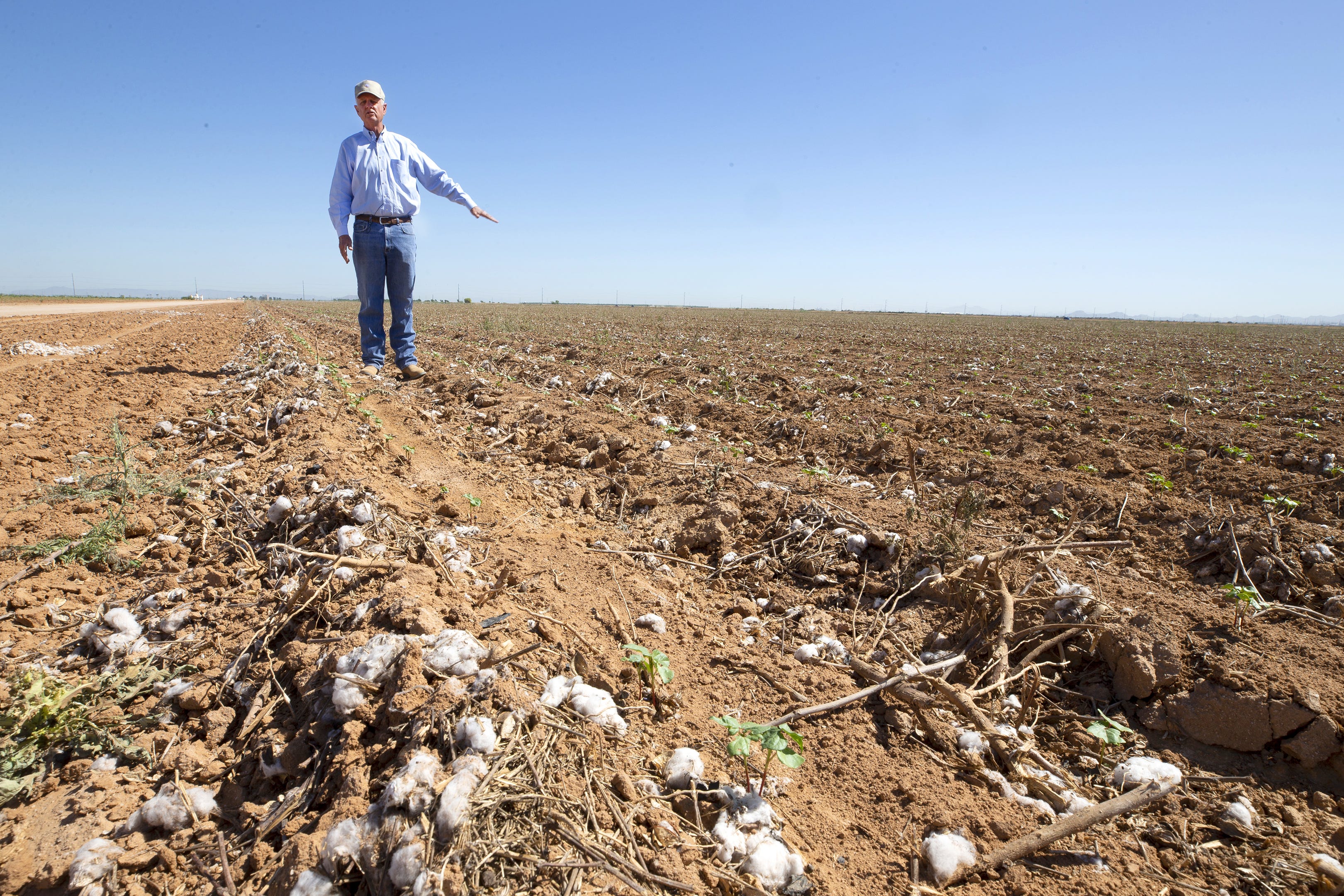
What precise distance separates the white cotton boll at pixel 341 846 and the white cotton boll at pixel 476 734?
10.5 inches

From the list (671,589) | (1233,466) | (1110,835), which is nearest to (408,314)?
(671,589)

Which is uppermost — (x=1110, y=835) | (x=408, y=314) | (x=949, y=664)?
(x=408, y=314)

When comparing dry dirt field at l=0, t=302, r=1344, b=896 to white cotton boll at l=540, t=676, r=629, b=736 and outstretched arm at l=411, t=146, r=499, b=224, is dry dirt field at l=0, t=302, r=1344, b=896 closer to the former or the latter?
white cotton boll at l=540, t=676, r=629, b=736

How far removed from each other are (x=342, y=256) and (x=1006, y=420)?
6.87 meters

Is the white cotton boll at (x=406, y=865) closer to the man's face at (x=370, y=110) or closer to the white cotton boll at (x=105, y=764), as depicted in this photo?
the white cotton boll at (x=105, y=764)

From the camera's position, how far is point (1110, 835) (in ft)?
5.64

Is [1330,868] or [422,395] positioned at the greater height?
[422,395]

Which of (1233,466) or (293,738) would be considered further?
(1233,466)

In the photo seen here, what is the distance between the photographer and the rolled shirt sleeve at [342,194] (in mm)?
4844

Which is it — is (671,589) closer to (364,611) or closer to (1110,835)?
(364,611)

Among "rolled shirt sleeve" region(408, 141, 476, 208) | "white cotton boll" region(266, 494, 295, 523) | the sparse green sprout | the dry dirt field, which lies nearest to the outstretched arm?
"rolled shirt sleeve" region(408, 141, 476, 208)

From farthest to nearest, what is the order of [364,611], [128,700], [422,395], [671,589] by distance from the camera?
[422,395]
[671,589]
[364,611]
[128,700]

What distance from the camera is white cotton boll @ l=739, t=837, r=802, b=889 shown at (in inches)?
57.1

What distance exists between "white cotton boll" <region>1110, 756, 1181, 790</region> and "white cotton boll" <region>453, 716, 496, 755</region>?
1.97 meters
